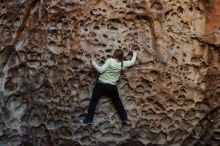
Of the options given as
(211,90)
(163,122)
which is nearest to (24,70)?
(163,122)

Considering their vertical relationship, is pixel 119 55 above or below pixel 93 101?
above

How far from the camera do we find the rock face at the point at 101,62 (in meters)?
4.00

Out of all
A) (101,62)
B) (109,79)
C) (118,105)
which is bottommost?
(118,105)

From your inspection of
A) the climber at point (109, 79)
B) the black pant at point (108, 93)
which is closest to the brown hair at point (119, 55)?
the climber at point (109, 79)

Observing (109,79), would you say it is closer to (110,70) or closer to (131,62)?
(110,70)

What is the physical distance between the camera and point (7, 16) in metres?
3.98

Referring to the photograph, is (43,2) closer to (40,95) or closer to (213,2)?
(40,95)

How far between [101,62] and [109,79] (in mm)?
151

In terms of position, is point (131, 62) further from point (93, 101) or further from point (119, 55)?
point (93, 101)

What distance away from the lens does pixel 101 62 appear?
403cm

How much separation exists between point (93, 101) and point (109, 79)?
0.66 feet

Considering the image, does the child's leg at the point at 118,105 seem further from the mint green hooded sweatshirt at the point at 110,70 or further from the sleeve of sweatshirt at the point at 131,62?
the sleeve of sweatshirt at the point at 131,62

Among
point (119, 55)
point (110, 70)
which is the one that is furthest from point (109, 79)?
point (119, 55)

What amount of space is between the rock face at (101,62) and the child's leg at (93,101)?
0.21ft
